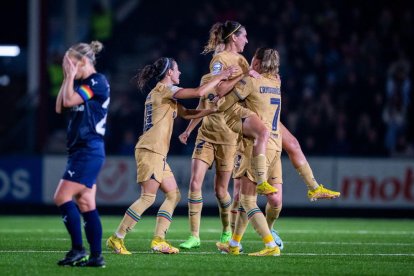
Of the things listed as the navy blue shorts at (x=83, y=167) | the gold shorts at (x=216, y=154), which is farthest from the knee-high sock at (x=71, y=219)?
the gold shorts at (x=216, y=154)

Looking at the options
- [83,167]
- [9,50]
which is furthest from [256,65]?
[9,50]

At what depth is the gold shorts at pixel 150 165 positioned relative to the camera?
35.7 feet

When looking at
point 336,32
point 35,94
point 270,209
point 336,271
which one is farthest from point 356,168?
point 336,271

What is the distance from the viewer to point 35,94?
20797 millimetres

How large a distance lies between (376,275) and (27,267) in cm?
327

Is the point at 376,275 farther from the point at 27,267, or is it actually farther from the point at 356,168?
the point at 356,168

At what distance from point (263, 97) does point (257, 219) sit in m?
1.38

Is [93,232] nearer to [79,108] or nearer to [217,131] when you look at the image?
[79,108]

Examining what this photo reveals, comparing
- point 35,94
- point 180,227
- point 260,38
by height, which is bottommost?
point 180,227

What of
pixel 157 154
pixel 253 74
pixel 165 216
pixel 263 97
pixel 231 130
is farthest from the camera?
pixel 231 130

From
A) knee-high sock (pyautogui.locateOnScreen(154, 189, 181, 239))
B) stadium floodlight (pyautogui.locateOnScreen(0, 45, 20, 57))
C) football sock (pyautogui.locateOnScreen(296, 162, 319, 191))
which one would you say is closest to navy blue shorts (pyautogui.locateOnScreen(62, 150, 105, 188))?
knee-high sock (pyautogui.locateOnScreen(154, 189, 181, 239))

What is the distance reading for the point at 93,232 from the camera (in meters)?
9.12

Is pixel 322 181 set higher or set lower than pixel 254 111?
lower

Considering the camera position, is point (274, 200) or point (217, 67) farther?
point (274, 200)
